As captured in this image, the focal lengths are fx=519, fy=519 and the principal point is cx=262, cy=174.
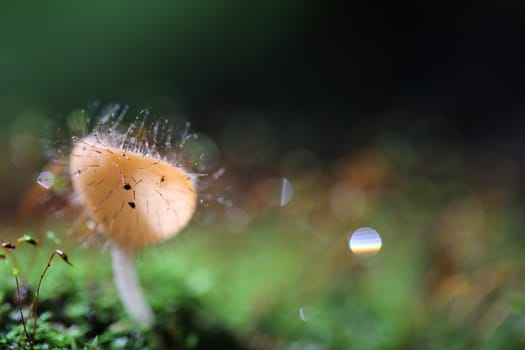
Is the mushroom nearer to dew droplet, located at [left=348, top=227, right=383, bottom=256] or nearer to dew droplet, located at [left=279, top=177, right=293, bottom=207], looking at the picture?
dew droplet, located at [left=348, top=227, right=383, bottom=256]

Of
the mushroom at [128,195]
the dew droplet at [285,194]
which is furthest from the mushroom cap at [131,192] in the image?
the dew droplet at [285,194]

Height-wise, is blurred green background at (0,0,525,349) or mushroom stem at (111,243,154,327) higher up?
blurred green background at (0,0,525,349)

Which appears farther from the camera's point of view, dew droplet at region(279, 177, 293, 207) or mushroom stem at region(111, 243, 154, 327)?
dew droplet at region(279, 177, 293, 207)

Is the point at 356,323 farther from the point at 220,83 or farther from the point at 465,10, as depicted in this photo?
the point at 465,10

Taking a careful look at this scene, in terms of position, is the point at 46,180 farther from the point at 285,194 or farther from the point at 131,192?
the point at 285,194

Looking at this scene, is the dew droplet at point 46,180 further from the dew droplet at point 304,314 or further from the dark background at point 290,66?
the dark background at point 290,66

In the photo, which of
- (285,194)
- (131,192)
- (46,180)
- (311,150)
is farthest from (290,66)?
(131,192)

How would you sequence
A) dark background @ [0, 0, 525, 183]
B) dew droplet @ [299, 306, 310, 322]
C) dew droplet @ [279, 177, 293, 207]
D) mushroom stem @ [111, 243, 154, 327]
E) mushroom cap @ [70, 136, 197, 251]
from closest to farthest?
mushroom cap @ [70, 136, 197, 251]
mushroom stem @ [111, 243, 154, 327]
dew droplet @ [299, 306, 310, 322]
dew droplet @ [279, 177, 293, 207]
dark background @ [0, 0, 525, 183]

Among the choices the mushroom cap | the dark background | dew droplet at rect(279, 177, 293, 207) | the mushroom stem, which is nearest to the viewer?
the mushroom cap

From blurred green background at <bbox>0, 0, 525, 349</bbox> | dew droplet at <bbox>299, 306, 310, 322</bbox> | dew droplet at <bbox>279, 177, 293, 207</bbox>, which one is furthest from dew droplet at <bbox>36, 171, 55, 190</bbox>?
dew droplet at <bbox>279, 177, 293, 207</bbox>
